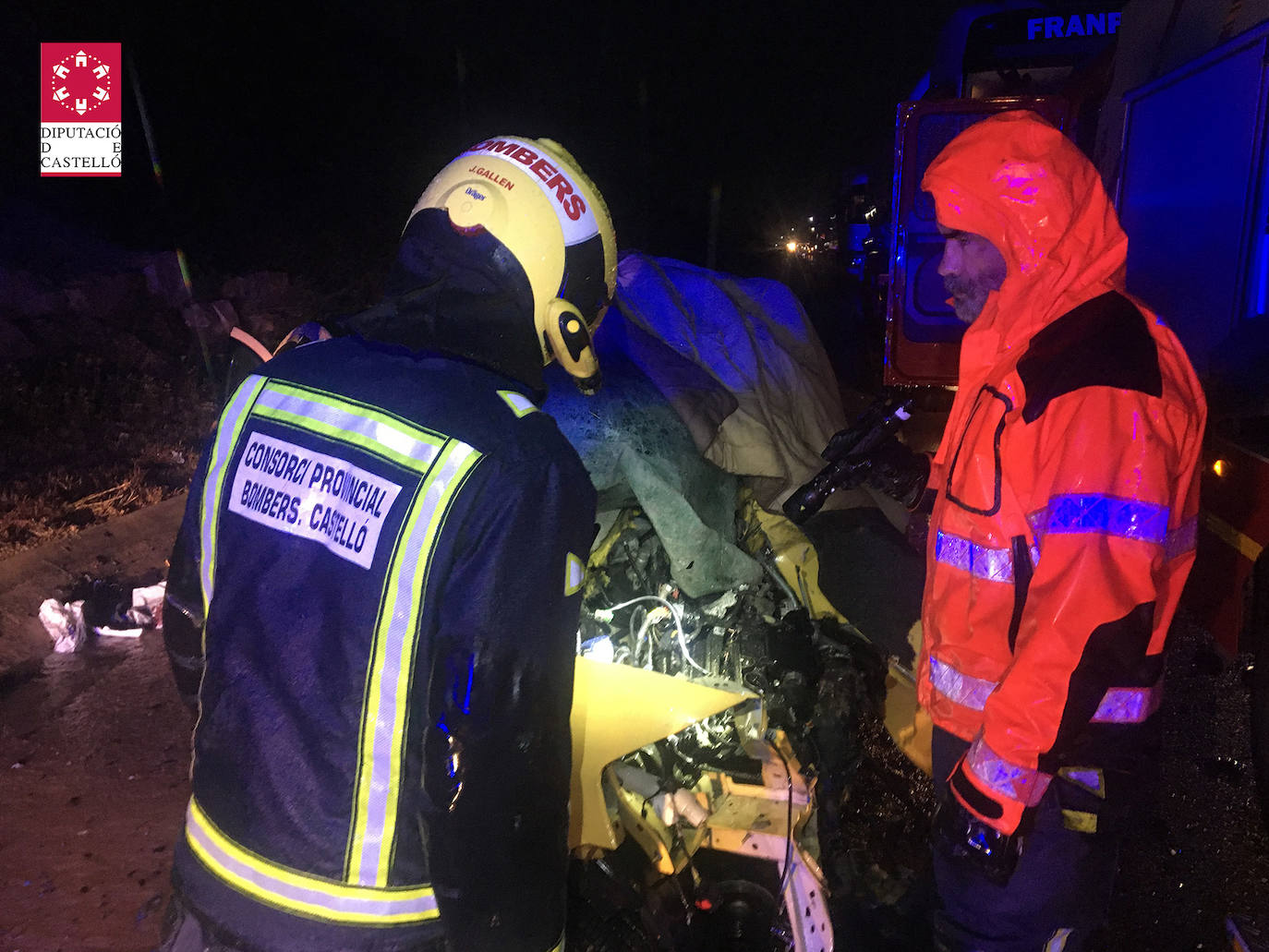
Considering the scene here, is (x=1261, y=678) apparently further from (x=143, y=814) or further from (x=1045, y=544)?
(x=143, y=814)

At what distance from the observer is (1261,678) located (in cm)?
294

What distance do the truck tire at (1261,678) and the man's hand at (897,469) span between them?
49.7 inches

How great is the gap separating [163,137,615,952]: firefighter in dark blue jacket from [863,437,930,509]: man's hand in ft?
5.54

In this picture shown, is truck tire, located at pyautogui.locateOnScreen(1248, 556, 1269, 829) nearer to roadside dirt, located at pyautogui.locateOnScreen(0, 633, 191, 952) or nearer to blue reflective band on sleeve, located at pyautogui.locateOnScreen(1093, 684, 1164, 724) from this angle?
blue reflective band on sleeve, located at pyautogui.locateOnScreen(1093, 684, 1164, 724)

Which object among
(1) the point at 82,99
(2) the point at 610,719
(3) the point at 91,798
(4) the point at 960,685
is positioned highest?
(1) the point at 82,99

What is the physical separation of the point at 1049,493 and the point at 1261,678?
199 centimetres

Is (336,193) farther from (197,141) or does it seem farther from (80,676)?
(80,676)

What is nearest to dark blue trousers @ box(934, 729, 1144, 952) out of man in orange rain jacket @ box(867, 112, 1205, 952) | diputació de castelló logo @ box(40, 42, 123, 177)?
man in orange rain jacket @ box(867, 112, 1205, 952)


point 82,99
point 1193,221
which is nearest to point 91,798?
point 1193,221

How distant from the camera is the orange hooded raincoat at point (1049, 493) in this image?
64.1 inches

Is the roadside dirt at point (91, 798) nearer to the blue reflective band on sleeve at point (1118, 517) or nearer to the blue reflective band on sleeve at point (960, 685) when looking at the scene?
the blue reflective band on sleeve at point (960, 685)

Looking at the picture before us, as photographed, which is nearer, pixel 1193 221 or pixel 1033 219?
pixel 1033 219

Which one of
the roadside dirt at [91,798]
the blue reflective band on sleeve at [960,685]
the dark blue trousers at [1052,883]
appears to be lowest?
the roadside dirt at [91,798]

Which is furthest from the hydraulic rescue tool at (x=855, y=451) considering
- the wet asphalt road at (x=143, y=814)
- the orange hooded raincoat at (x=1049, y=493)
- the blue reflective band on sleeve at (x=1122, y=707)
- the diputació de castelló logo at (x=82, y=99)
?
the diputació de castelló logo at (x=82, y=99)
